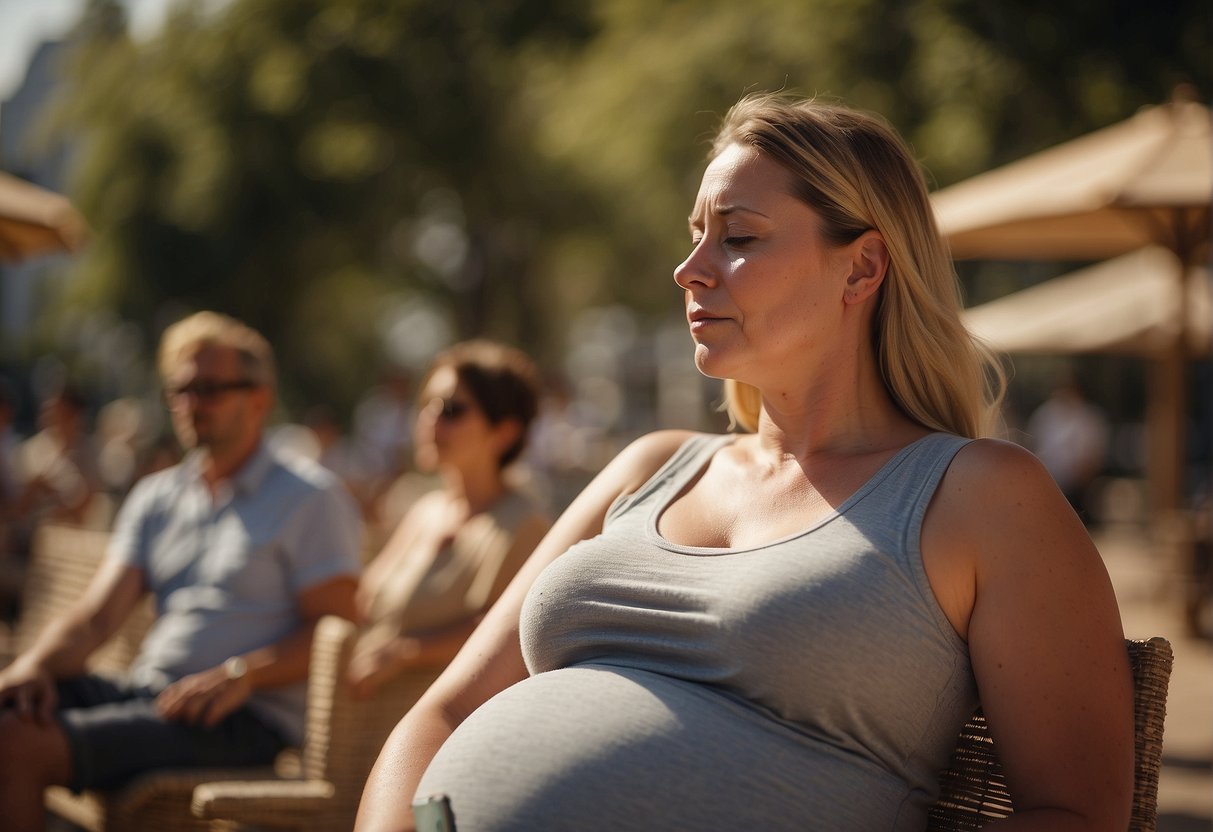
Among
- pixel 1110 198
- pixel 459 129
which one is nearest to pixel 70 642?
pixel 1110 198

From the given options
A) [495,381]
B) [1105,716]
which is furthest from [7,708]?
[1105,716]

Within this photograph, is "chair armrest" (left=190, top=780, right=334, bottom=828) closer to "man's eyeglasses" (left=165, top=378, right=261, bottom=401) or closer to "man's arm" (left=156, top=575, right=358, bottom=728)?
"man's arm" (left=156, top=575, right=358, bottom=728)

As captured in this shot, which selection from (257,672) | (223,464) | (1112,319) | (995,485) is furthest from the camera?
(1112,319)

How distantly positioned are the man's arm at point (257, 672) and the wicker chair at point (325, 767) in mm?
150

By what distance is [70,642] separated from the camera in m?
3.67

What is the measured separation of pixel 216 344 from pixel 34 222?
12.4 ft

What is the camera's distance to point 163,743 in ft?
11.2

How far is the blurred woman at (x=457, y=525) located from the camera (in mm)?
3809

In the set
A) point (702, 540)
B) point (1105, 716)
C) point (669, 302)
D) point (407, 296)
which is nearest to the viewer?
point (1105, 716)

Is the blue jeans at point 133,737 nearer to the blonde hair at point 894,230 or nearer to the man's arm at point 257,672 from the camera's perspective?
the man's arm at point 257,672

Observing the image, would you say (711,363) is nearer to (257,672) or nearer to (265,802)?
(265,802)

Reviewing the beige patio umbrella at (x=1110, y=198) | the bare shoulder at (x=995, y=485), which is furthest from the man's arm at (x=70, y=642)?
the beige patio umbrella at (x=1110, y=198)

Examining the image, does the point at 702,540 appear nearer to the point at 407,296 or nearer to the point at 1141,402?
the point at 407,296

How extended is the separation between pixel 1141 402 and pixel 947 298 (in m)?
27.2
